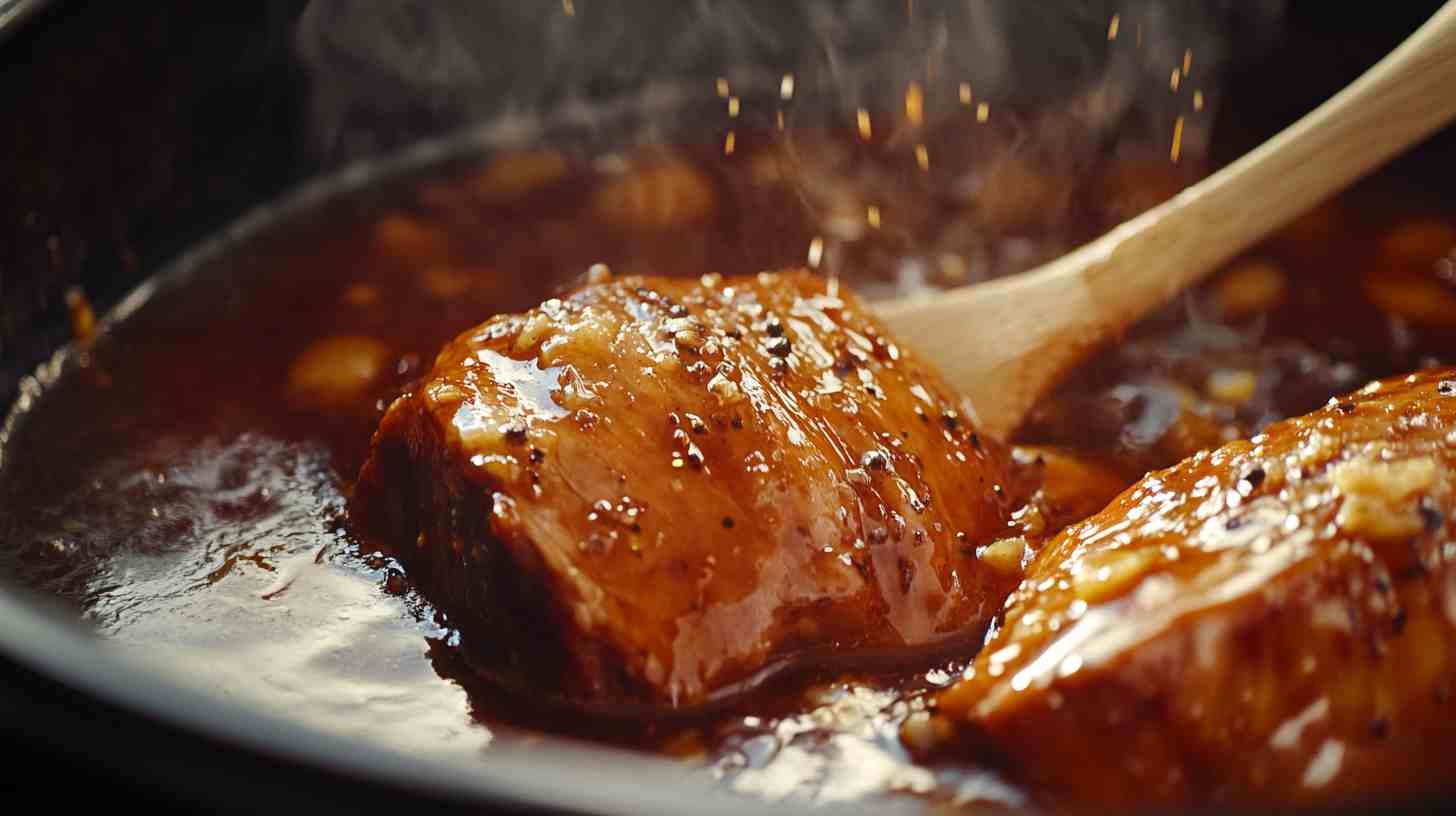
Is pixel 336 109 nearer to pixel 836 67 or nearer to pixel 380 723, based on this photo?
pixel 836 67

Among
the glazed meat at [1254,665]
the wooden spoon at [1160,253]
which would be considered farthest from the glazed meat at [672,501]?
the wooden spoon at [1160,253]

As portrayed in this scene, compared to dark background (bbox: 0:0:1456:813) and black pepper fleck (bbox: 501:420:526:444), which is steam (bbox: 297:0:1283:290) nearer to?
dark background (bbox: 0:0:1456:813)

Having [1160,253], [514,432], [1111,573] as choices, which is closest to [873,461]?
[1111,573]

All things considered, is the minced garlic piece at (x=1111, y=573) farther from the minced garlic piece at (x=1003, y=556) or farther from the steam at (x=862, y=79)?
the steam at (x=862, y=79)

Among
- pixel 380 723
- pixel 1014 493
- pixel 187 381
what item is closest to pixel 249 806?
pixel 380 723

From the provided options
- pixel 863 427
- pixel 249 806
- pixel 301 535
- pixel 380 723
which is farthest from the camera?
pixel 301 535

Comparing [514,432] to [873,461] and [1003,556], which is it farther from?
[1003,556]
